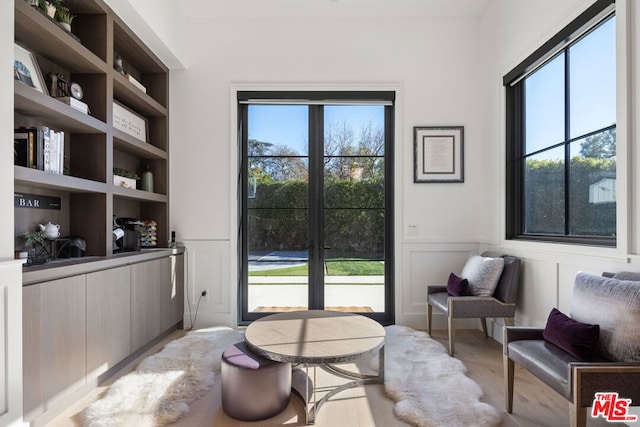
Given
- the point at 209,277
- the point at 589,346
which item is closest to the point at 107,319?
the point at 209,277

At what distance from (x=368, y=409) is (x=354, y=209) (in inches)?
84.9

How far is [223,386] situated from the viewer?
6.68ft

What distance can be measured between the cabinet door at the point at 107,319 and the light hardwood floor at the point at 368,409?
6.5 inches

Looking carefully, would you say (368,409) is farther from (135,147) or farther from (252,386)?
(135,147)

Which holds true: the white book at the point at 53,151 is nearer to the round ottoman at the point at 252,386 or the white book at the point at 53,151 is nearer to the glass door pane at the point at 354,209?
the round ottoman at the point at 252,386

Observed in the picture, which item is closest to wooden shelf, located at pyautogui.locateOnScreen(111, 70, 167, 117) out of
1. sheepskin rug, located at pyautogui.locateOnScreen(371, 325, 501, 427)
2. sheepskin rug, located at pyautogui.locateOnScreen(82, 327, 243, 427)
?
sheepskin rug, located at pyautogui.locateOnScreen(82, 327, 243, 427)

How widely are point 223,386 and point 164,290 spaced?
1568mm

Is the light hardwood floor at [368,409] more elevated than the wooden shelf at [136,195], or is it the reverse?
the wooden shelf at [136,195]

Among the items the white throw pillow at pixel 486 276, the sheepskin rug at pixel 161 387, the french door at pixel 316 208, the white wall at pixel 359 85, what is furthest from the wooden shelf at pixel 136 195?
the white throw pillow at pixel 486 276

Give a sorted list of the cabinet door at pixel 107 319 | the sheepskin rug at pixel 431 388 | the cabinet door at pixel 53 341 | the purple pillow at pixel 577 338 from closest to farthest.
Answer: the purple pillow at pixel 577 338 → the cabinet door at pixel 53 341 → the sheepskin rug at pixel 431 388 → the cabinet door at pixel 107 319

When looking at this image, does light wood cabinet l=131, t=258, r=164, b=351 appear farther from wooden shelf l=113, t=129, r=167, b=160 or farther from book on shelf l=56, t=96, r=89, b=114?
book on shelf l=56, t=96, r=89, b=114

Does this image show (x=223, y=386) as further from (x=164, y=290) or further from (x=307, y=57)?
(x=307, y=57)

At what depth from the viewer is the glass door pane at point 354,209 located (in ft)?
12.7

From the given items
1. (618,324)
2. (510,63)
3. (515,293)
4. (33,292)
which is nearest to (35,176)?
(33,292)
